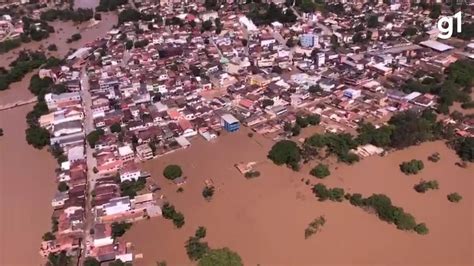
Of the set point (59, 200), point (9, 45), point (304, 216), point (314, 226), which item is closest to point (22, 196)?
point (59, 200)

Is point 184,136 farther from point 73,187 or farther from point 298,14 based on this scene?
point 298,14

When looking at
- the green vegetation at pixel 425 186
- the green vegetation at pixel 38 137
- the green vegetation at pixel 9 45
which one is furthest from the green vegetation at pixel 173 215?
the green vegetation at pixel 9 45

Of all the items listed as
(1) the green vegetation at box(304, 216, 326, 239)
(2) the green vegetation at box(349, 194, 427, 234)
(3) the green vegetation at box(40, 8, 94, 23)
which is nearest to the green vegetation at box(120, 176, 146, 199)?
(1) the green vegetation at box(304, 216, 326, 239)

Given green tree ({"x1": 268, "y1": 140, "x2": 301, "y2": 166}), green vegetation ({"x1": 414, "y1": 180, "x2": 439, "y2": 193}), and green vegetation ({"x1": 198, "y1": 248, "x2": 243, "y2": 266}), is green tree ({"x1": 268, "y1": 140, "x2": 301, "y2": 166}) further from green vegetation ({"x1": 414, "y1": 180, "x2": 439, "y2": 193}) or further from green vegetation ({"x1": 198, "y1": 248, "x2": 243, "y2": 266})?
green vegetation ({"x1": 198, "y1": 248, "x2": 243, "y2": 266})

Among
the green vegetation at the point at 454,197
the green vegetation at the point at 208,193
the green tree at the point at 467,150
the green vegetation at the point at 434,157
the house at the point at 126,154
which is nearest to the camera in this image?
the green vegetation at the point at 454,197

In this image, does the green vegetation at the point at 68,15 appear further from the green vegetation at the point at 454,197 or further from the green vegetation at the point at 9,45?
the green vegetation at the point at 454,197

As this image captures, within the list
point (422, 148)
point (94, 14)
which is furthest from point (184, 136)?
point (94, 14)
